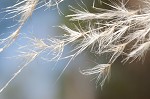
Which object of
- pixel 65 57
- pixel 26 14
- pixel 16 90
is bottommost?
pixel 16 90

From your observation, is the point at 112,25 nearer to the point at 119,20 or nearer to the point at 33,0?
the point at 119,20

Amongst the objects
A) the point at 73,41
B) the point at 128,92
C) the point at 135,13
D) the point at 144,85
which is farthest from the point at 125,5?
the point at 128,92

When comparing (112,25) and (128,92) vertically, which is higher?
(112,25)

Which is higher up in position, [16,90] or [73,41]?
[73,41]

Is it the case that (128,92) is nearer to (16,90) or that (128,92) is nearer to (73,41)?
(16,90)

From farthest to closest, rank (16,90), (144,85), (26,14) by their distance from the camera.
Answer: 1. (16,90)
2. (144,85)
3. (26,14)

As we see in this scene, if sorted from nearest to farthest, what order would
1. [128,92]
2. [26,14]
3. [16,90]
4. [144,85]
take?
[26,14] → [144,85] → [128,92] → [16,90]

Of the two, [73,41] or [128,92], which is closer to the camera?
[73,41]

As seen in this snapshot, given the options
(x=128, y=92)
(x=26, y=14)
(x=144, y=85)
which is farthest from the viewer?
(x=128, y=92)

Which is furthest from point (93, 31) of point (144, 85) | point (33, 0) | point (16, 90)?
point (16, 90)

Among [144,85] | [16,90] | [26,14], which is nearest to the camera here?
[26,14]
